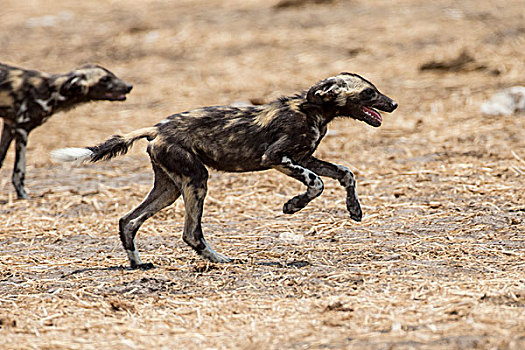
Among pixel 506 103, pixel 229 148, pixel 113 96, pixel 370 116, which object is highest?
pixel 370 116

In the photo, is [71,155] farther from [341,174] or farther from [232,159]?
[341,174]

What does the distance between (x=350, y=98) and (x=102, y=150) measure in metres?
2.09

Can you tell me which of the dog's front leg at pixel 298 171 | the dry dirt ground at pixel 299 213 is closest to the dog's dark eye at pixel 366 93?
the dog's front leg at pixel 298 171

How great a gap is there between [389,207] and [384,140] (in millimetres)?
3243

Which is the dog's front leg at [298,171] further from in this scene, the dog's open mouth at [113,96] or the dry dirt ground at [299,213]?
the dog's open mouth at [113,96]

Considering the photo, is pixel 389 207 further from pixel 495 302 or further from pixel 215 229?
pixel 495 302

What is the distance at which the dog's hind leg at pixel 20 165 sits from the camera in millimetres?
9375

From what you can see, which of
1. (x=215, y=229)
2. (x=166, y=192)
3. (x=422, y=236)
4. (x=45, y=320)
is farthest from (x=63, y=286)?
(x=422, y=236)

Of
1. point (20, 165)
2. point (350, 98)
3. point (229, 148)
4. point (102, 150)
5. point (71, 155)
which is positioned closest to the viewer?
point (71, 155)

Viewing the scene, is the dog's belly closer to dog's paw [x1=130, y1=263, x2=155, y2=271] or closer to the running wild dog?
the running wild dog

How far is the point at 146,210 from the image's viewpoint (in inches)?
249

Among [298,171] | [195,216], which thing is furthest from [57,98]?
[298,171]

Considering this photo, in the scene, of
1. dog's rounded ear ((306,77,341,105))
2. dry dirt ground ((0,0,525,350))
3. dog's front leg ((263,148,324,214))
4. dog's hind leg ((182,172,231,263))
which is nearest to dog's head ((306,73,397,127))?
dog's rounded ear ((306,77,341,105))

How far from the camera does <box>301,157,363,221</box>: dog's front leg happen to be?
21.0 ft
